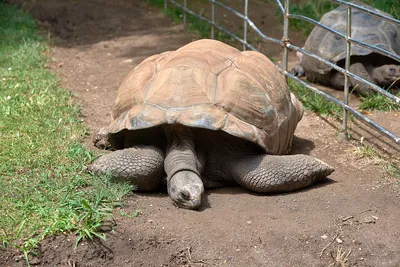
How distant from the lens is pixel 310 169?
4340mm

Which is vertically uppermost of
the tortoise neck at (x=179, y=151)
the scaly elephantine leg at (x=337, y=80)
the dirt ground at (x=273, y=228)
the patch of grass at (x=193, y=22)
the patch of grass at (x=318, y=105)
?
the tortoise neck at (x=179, y=151)

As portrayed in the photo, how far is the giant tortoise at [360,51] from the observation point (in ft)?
21.9

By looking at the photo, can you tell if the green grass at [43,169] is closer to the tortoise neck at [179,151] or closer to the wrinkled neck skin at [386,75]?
the tortoise neck at [179,151]

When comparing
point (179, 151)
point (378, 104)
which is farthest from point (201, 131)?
A: point (378, 104)

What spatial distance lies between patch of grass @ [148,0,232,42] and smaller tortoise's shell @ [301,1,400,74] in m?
1.80

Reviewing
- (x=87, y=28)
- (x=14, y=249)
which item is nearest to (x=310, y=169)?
(x=14, y=249)

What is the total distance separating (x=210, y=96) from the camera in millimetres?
4344

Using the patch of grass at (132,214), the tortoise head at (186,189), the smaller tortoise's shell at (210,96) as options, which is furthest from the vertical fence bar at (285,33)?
the patch of grass at (132,214)

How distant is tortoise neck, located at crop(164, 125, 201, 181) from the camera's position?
4211mm

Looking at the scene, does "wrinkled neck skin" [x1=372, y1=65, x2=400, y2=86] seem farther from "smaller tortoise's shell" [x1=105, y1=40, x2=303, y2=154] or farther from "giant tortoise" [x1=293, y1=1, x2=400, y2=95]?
"smaller tortoise's shell" [x1=105, y1=40, x2=303, y2=154]

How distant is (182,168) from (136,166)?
300 millimetres

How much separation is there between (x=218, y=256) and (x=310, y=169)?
97 cm

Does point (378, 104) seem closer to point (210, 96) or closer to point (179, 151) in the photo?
point (210, 96)

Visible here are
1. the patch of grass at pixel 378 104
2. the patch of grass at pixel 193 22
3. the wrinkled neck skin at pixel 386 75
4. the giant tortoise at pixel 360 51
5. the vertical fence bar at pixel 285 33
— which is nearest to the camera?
the patch of grass at pixel 378 104
